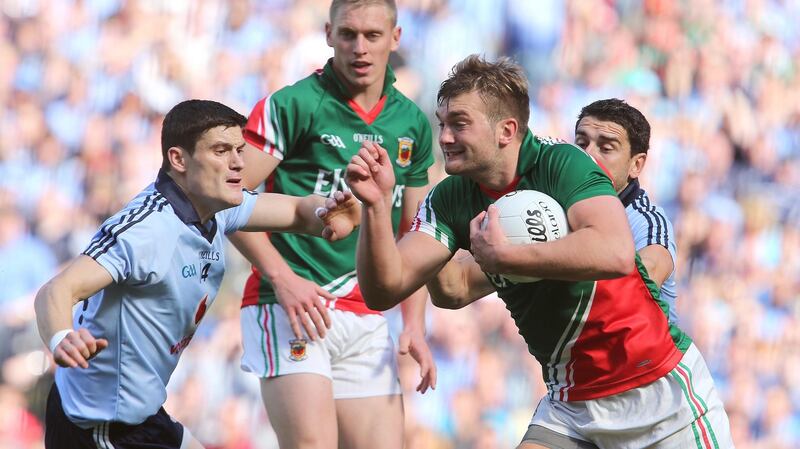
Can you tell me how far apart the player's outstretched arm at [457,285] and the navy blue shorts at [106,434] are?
1033 mm

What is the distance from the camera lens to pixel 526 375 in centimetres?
688

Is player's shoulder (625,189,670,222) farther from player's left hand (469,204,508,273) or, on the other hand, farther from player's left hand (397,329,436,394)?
player's left hand (469,204,508,273)

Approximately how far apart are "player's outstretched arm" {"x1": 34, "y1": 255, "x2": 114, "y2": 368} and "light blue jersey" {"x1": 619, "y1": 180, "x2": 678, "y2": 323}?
1908 millimetres

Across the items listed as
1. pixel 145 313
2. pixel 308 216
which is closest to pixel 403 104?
pixel 308 216

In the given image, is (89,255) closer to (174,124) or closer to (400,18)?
(174,124)

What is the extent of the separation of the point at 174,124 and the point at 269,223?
1.66 ft

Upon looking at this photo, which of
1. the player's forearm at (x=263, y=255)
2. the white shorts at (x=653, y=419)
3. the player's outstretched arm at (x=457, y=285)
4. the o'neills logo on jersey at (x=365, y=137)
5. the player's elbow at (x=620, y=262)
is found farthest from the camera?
the o'neills logo on jersey at (x=365, y=137)

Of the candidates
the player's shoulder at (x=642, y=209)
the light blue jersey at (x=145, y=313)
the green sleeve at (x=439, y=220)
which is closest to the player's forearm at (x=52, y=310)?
the light blue jersey at (x=145, y=313)

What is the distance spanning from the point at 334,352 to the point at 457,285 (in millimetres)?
858

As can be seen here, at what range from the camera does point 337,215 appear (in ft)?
11.8

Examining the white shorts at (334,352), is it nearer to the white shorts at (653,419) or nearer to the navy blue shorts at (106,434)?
the navy blue shorts at (106,434)

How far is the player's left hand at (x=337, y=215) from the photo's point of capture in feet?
11.7

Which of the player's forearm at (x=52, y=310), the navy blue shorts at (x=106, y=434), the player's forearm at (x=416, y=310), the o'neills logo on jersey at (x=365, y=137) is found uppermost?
the o'neills logo on jersey at (x=365, y=137)

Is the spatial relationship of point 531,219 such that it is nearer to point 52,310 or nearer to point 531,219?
point 531,219
